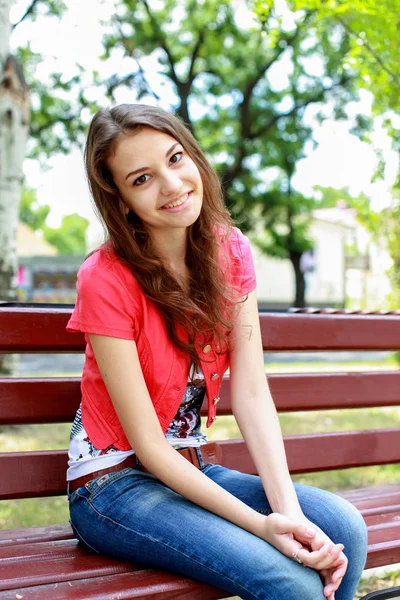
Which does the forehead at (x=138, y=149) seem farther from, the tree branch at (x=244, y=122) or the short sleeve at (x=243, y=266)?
the tree branch at (x=244, y=122)

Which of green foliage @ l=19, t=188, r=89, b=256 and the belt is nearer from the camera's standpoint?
the belt

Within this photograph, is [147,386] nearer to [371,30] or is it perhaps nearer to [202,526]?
[202,526]

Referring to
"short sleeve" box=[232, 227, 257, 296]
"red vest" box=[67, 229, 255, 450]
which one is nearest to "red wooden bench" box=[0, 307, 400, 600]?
"red vest" box=[67, 229, 255, 450]

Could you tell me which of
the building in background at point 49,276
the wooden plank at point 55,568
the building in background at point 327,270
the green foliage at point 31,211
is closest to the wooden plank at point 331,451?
the wooden plank at point 55,568

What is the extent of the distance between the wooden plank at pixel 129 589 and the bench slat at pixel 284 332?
2.81ft

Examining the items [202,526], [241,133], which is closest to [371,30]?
[202,526]

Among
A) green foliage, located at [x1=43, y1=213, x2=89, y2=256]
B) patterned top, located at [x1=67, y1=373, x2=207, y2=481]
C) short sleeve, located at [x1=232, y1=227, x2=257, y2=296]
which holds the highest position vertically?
green foliage, located at [x1=43, y1=213, x2=89, y2=256]

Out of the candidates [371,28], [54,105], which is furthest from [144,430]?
[54,105]

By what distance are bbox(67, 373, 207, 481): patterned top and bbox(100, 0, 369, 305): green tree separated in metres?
14.5

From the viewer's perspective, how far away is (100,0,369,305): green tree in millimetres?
17125

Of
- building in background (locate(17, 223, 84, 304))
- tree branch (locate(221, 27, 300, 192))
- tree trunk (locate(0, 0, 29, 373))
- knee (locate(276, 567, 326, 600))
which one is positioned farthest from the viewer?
building in background (locate(17, 223, 84, 304))

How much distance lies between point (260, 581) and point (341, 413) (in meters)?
6.76

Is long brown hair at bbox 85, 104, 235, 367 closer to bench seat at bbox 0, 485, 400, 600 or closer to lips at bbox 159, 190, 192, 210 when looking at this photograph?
lips at bbox 159, 190, 192, 210

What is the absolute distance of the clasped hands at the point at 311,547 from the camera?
1.83 metres
